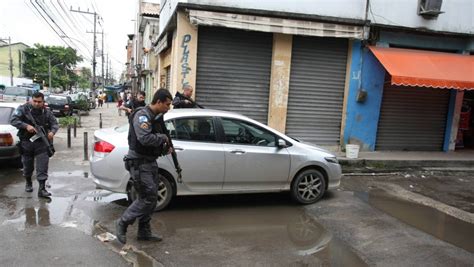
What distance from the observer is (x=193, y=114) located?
6.08 metres

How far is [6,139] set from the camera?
25.9 feet

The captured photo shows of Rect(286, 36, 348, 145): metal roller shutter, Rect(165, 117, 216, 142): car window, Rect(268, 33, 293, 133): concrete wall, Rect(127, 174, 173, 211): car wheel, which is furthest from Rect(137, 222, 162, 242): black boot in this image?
Rect(286, 36, 348, 145): metal roller shutter

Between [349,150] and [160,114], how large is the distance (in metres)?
6.76

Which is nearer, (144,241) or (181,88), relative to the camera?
(144,241)

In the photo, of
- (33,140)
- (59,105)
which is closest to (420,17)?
(33,140)

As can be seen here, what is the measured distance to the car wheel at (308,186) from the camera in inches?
258

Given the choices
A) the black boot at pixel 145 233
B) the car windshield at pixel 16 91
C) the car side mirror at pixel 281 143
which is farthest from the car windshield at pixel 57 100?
the black boot at pixel 145 233

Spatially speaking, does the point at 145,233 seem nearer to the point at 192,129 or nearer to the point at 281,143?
the point at 192,129

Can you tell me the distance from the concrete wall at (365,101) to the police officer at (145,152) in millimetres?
7864

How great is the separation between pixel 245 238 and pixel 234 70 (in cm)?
625

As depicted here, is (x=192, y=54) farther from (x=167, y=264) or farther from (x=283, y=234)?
(x=167, y=264)

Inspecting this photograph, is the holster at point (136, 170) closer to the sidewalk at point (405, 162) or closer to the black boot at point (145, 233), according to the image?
the black boot at point (145, 233)

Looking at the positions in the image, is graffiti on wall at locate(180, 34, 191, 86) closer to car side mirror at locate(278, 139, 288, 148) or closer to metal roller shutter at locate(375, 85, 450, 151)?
car side mirror at locate(278, 139, 288, 148)

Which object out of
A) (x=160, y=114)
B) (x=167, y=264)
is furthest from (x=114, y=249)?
(x=160, y=114)
